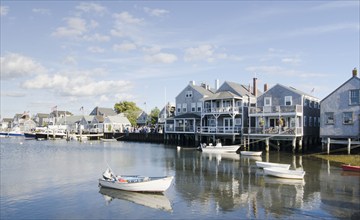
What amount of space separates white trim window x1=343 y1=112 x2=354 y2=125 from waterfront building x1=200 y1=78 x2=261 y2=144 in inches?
590

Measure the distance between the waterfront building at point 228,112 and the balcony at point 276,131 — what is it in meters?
2.36

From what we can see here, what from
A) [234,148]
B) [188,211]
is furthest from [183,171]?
[234,148]

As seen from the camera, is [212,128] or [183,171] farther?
[212,128]

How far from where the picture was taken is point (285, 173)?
28.2 metres

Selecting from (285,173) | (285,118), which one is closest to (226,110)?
(285,118)

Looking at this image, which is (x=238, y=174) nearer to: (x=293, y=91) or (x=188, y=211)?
(x=188, y=211)

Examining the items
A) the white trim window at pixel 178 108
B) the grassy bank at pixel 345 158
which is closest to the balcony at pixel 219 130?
the white trim window at pixel 178 108

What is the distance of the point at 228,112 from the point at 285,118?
9821 millimetres

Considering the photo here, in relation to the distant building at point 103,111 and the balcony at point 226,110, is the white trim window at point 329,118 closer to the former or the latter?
the balcony at point 226,110

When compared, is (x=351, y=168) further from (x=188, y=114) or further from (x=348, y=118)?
(x=188, y=114)

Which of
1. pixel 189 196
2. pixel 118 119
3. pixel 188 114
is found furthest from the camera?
pixel 118 119

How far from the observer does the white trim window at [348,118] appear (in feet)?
142

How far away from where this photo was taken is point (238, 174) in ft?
101

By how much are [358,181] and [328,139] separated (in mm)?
17650
